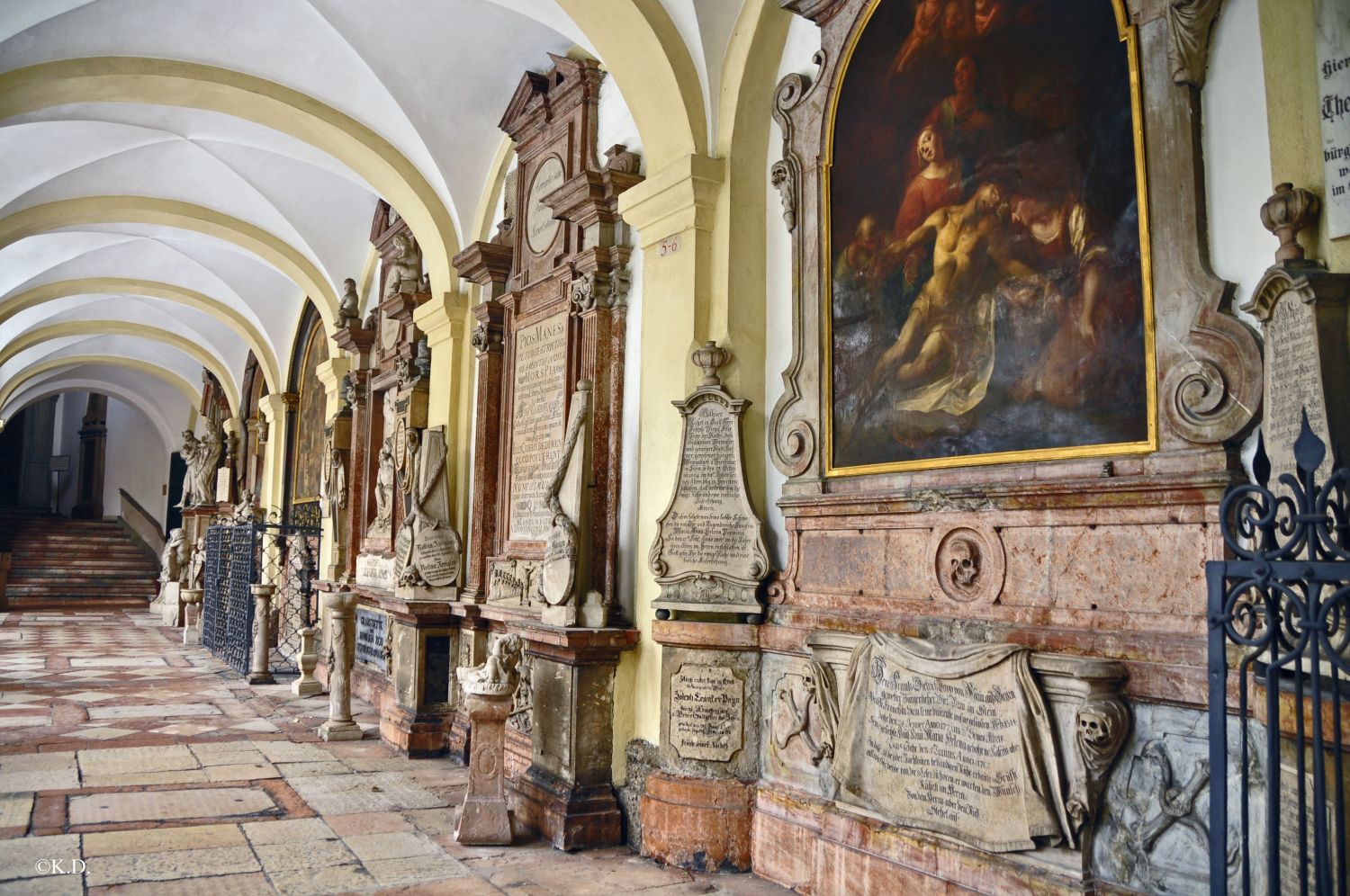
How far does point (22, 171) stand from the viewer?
33.3 ft

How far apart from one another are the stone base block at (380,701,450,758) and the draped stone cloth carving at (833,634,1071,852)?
420 cm

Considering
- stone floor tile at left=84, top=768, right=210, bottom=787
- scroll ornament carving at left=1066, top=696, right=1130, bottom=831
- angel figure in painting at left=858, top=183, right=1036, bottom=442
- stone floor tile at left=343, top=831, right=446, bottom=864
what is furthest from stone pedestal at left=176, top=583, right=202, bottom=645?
scroll ornament carving at left=1066, top=696, right=1130, bottom=831

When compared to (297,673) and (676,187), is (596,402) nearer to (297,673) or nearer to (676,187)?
(676,187)

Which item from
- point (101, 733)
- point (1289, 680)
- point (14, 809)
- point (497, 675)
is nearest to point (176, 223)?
point (101, 733)

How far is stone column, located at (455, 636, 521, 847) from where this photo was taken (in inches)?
211

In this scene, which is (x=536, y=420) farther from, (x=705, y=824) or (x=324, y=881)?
(x=324, y=881)

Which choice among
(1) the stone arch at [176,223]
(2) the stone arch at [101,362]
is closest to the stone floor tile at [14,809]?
(1) the stone arch at [176,223]

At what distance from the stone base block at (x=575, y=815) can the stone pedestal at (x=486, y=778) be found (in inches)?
9.7

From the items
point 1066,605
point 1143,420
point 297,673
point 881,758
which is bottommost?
point 297,673

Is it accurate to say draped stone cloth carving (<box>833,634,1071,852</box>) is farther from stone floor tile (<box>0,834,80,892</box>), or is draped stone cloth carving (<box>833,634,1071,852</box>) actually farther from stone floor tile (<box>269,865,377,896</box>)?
stone floor tile (<box>0,834,80,892</box>)

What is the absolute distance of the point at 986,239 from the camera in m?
4.04

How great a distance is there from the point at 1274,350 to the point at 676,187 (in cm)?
326

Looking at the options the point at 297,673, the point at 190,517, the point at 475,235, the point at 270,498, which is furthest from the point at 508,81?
the point at 190,517

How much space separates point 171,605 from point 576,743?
1675cm
